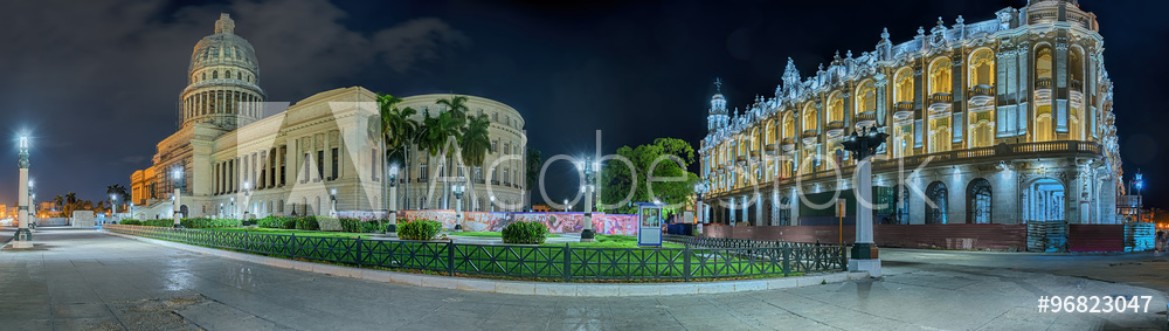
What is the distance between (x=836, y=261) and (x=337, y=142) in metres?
74.4

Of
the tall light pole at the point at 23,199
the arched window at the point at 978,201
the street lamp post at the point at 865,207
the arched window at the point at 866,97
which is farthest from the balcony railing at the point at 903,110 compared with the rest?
the tall light pole at the point at 23,199

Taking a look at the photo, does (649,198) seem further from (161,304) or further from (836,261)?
(161,304)

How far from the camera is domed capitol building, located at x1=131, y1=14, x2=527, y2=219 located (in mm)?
77625

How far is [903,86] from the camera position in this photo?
50.9 meters

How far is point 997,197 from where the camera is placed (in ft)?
138

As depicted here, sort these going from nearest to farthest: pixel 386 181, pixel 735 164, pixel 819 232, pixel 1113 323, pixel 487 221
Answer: pixel 1113 323
pixel 819 232
pixel 487 221
pixel 386 181
pixel 735 164

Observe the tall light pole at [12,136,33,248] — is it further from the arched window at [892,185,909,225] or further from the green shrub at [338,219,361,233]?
the arched window at [892,185,909,225]

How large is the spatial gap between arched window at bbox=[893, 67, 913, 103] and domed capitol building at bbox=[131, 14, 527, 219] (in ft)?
150

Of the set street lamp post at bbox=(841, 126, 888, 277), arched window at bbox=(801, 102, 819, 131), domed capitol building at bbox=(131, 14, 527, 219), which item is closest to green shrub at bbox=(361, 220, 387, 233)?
domed capitol building at bbox=(131, 14, 527, 219)

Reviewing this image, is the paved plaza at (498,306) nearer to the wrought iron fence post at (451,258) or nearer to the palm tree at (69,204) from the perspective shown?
the wrought iron fence post at (451,258)

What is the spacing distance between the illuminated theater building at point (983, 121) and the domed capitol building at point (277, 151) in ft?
139

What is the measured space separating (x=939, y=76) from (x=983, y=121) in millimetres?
5484

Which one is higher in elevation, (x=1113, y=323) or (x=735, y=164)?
(x=735, y=164)

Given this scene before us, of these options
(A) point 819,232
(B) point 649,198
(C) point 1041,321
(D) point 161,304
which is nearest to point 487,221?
(B) point 649,198
